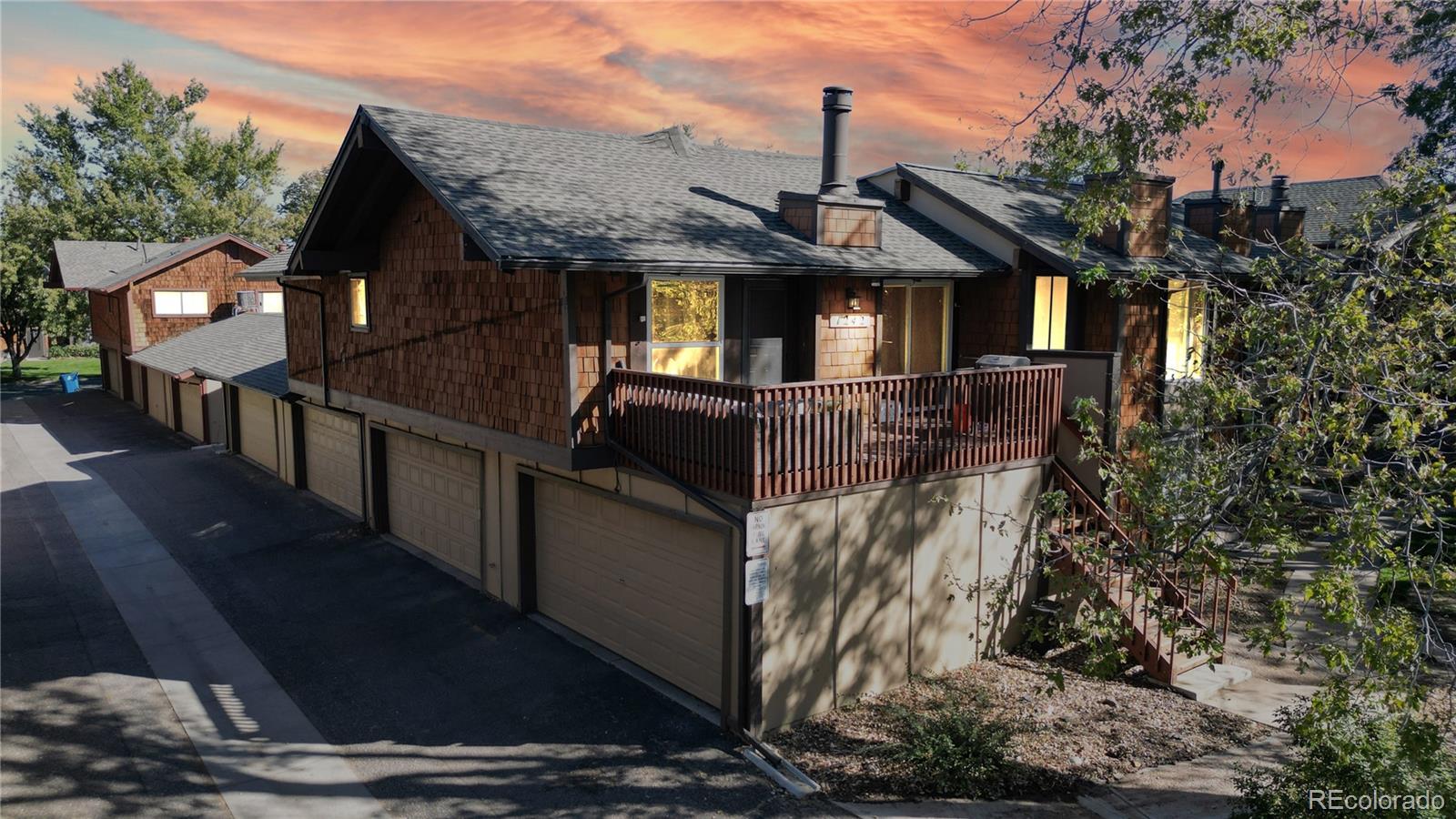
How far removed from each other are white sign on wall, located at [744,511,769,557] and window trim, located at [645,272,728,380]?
305cm

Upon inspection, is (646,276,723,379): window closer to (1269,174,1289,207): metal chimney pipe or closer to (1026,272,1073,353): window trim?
(1026,272,1073,353): window trim

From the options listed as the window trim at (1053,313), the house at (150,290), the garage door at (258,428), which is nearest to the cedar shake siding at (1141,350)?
the window trim at (1053,313)

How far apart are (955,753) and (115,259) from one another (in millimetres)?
42859

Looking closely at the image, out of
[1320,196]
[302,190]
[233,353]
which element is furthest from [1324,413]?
[302,190]

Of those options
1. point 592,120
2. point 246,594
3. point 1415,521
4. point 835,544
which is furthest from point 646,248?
point 592,120

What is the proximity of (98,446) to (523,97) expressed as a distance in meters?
17.2

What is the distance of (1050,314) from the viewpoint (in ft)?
49.7

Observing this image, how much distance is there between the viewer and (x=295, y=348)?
1933 cm

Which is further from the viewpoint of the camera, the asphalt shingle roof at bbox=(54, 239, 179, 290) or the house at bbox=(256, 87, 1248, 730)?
the asphalt shingle roof at bbox=(54, 239, 179, 290)

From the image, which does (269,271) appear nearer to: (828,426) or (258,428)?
(258,428)

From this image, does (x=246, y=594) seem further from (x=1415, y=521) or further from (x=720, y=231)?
(x=1415, y=521)

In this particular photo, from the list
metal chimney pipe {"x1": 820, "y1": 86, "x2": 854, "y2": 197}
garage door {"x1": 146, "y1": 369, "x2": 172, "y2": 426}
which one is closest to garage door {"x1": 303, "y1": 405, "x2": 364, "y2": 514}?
metal chimney pipe {"x1": 820, "y1": 86, "x2": 854, "y2": 197}

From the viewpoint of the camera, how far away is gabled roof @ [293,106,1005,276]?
10773mm

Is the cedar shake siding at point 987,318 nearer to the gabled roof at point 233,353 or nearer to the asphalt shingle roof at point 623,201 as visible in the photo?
the asphalt shingle roof at point 623,201
